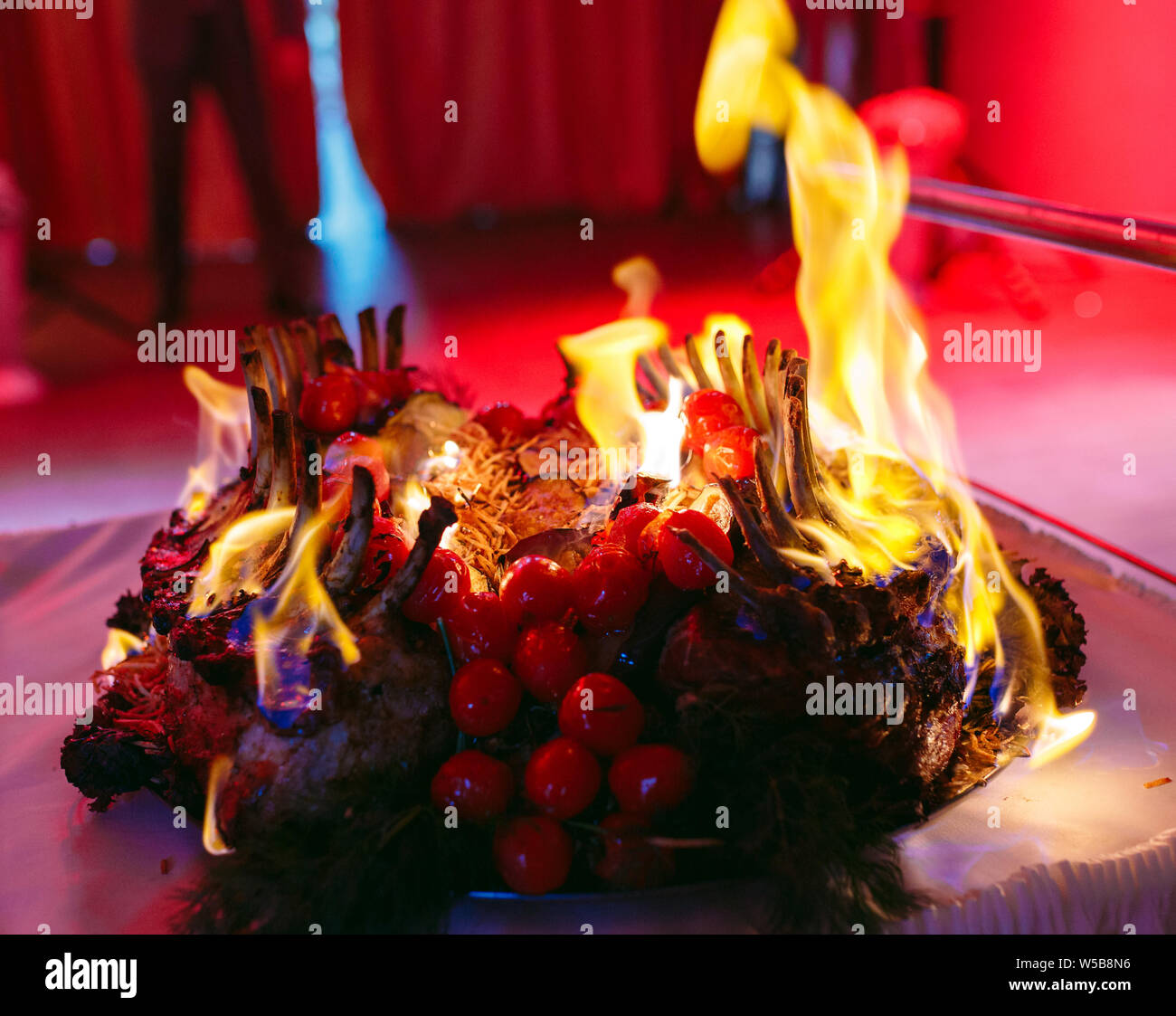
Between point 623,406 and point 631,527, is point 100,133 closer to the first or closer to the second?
point 623,406

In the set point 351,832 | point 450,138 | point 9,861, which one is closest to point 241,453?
point 9,861

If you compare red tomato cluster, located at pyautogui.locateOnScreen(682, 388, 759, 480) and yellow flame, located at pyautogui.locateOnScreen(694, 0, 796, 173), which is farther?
yellow flame, located at pyautogui.locateOnScreen(694, 0, 796, 173)

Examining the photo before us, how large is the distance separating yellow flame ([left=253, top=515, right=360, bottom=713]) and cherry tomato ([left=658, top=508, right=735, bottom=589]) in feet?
1.91

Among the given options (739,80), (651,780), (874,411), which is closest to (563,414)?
(874,411)

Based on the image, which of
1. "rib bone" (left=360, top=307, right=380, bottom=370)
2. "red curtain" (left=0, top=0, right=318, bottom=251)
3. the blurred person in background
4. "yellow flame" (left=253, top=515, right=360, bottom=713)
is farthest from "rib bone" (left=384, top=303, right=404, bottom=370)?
"red curtain" (left=0, top=0, right=318, bottom=251)

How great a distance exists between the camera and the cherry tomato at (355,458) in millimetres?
2631

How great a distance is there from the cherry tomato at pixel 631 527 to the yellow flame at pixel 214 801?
839 millimetres

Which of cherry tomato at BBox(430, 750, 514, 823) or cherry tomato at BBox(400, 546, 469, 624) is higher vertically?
cherry tomato at BBox(400, 546, 469, 624)

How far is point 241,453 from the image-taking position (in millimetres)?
3609

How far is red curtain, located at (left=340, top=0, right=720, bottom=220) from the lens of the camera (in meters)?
9.10

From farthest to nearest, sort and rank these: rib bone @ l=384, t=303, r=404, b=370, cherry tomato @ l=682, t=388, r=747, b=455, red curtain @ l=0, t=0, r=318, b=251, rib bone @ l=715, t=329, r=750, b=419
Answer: red curtain @ l=0, t=0, r=318, b=251
rib bone @ l=384, t=303, r=404, b=370
rib bone @ l=715, t=329, r=750, b=419
cherry tomato @ l=682, t=388, r=747, b=455

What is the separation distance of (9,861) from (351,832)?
71 cm

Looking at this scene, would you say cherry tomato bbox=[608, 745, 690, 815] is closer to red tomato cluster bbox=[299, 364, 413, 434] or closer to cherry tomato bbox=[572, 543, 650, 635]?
cherry tomato bbox=[572, 543, 650, 635]
